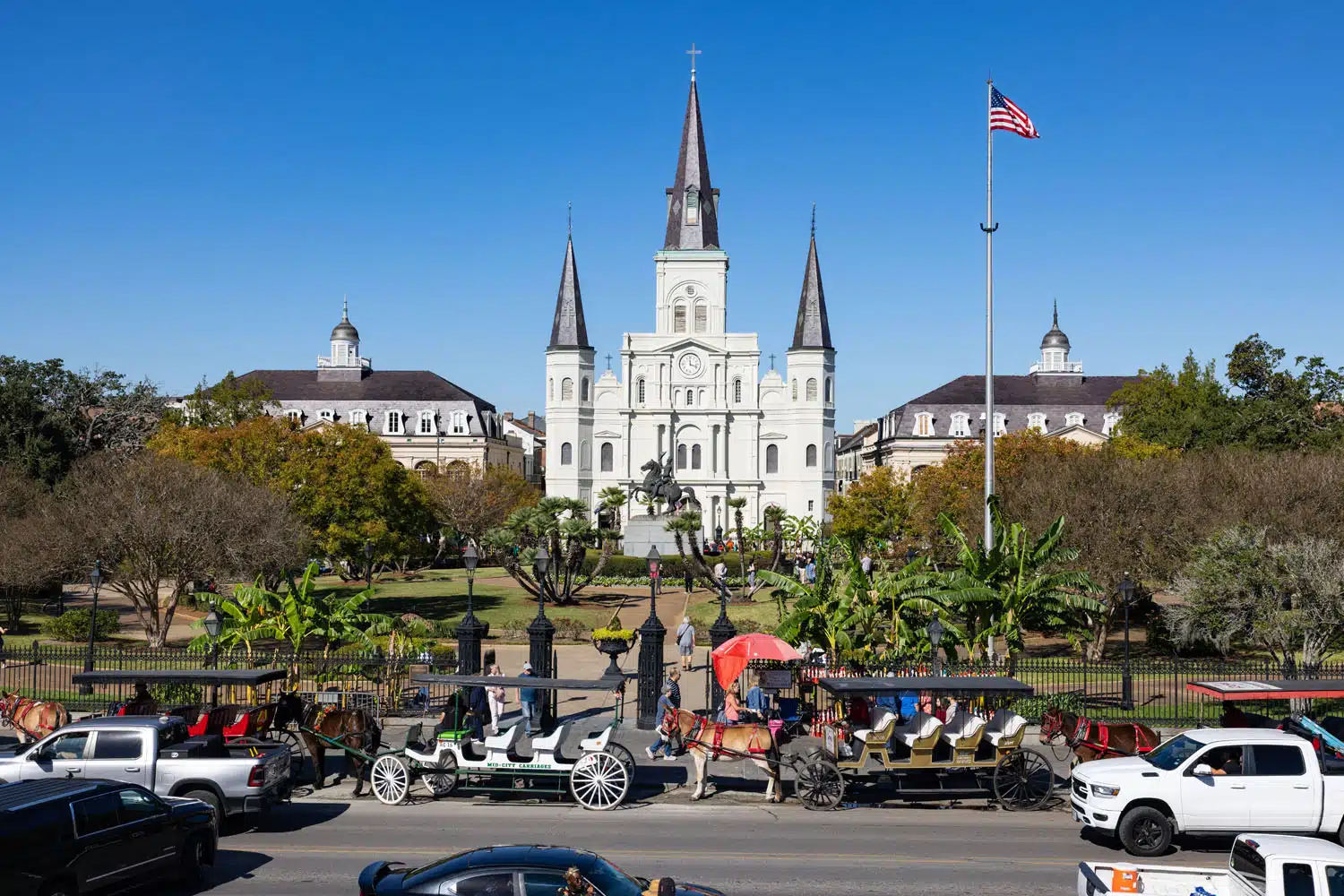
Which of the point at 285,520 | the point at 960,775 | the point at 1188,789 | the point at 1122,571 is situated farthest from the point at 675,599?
the point at 1188,789

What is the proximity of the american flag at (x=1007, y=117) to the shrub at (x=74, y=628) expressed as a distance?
28.6 m

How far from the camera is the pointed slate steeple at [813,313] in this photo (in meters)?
92.5

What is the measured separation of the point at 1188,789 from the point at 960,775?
4.02 metres

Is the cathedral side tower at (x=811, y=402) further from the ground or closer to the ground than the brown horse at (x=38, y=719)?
further from the ground

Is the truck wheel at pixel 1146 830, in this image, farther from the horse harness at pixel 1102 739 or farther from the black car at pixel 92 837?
the black car at pixel 92 837

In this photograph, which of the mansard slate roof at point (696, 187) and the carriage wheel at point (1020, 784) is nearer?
the carriage wheel at point (1020, 784)

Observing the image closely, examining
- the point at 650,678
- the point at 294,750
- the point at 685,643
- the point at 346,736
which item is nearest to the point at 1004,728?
the point at 650,678

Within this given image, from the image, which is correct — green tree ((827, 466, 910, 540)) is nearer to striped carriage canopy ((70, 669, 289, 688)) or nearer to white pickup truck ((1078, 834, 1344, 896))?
striped carriage canopy ((70, 669, 289, 688))

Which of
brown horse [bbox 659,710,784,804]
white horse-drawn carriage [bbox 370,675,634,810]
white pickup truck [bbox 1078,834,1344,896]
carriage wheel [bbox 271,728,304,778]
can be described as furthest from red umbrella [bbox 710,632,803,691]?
white pickup truck [bbox 1078,834,1344,896]

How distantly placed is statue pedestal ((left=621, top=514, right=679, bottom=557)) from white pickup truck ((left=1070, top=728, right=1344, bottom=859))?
166ft

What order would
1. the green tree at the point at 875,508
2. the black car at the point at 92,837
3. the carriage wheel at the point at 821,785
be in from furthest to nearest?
the green tree at the point at 875,508
the carriage wheel at the point at 821,785
the black car at the point at 92,837

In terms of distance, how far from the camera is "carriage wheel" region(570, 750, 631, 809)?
1581 centimetres

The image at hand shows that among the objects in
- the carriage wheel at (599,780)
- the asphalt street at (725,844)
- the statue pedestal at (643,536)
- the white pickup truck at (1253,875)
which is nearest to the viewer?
the white pickup truck at (1253,875)

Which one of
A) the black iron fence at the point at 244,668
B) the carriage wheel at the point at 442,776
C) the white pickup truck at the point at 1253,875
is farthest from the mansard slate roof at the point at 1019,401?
the white pickup truck at the point at 1253,875
